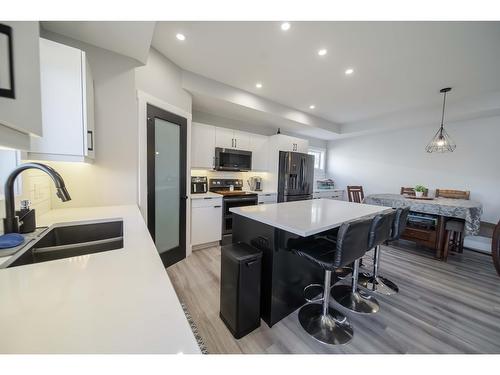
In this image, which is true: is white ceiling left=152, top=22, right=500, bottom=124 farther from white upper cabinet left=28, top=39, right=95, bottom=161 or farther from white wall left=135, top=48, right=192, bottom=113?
white upper cabinet left=28, top=39, right=95, bottom=161

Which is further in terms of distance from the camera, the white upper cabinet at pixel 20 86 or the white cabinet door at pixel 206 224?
the white cabinet door at pixel 206 224

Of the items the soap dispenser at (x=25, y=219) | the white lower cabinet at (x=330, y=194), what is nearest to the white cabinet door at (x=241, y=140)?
the white lower cabinet at (x=330, y=194)

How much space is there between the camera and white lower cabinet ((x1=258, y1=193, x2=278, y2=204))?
12.7ft

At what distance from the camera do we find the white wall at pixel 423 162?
3539 millimetres

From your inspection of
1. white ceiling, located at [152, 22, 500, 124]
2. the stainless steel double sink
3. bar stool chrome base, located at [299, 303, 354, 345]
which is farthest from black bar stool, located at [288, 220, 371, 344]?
white ceiling, located at [152, 22, 500, 124]

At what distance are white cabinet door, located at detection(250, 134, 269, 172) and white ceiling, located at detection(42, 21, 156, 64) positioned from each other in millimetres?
2540

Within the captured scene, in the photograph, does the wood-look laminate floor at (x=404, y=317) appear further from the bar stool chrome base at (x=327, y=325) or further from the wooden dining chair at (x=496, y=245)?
the wooden dining chair at (x=496, y=245)

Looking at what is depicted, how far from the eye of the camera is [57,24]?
1.56 metres

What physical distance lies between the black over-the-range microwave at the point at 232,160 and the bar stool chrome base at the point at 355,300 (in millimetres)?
2557

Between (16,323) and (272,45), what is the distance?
8.70 feet

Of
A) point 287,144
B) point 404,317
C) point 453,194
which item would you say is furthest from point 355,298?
point 453,194

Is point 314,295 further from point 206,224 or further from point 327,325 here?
point 206,224
